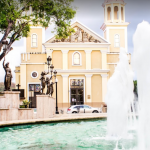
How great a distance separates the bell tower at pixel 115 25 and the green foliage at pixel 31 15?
2403 centimetres

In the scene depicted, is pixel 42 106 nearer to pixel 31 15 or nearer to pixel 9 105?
pixel 9 105

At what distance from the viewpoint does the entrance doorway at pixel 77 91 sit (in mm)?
42247

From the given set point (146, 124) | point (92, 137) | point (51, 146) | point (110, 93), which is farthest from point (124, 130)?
point (146, 124)

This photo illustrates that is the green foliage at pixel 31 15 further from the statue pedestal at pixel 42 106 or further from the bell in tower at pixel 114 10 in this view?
the bell in tower at pixel 114 10

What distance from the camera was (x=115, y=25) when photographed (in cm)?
4644

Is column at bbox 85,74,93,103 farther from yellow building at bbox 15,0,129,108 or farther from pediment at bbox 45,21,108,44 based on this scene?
pediment at bbox 45,21,108,44

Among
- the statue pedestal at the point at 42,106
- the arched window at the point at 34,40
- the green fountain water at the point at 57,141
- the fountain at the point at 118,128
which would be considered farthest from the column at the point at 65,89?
the green fountain water at the point at 57,141

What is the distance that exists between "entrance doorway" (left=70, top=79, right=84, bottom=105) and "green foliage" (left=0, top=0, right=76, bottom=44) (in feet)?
65.5

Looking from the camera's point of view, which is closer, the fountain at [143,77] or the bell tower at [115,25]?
the fountain at [143,77]

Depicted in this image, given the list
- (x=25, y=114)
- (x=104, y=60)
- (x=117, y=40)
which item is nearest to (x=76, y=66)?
(x=104, y=60)

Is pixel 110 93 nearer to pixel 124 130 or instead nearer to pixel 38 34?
pixel 124 130

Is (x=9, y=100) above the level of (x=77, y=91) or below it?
below

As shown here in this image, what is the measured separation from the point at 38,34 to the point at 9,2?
25.8m

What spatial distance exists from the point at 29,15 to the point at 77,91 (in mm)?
23355
